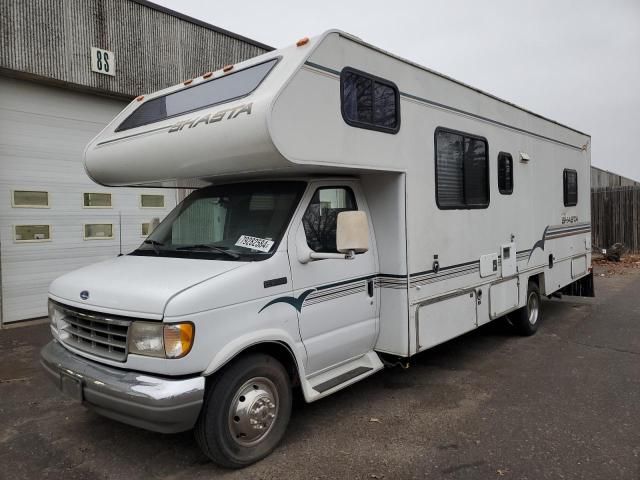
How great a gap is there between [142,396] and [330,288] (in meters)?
1.69

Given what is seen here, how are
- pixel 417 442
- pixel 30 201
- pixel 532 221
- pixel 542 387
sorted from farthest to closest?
1. pixel 30 201
2. pixel 532 221
3. pixel 542 387
4. pixel 417 442

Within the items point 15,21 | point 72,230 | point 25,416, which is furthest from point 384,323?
point 15,21

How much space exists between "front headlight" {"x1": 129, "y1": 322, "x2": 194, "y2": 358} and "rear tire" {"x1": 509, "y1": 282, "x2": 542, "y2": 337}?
17.5ft

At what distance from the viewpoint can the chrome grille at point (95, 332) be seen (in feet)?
10.9

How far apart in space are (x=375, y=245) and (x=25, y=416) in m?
3.58

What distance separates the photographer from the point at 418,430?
4.10 m

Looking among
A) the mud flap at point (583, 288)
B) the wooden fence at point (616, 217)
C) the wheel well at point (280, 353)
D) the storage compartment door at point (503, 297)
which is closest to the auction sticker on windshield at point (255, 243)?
the wheel well at point (280, 353)

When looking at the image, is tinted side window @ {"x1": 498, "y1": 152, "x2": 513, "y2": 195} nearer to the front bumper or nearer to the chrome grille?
the front bumper

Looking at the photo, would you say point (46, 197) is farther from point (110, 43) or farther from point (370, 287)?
point (370, 287)

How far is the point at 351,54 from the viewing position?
4109mm

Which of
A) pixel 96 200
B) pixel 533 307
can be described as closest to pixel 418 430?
pixel 533 307

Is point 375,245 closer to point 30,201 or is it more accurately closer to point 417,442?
point 417,442

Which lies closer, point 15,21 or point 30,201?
point 15,21

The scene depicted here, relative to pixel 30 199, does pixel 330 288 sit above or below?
below
